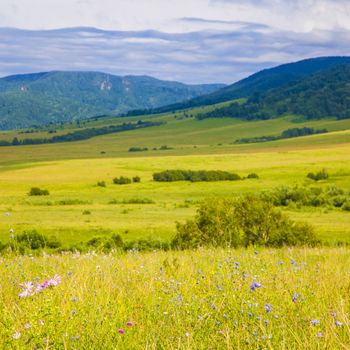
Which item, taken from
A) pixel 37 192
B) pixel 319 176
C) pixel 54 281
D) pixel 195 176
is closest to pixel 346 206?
pixel 319 176

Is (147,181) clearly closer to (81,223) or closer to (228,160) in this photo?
(228,160)

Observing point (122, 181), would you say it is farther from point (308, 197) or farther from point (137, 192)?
point (308, 197)

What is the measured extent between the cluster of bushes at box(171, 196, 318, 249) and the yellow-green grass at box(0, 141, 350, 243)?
266 centimetres

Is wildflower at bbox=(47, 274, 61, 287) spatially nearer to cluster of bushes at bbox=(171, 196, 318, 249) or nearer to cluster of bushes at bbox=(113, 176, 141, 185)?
cluster of bushes at bbox=(171, 196, 318, 249)

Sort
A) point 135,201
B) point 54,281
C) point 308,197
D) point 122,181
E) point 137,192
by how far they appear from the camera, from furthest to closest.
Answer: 1. point 122,181
2. point 137,192
3. point 135,201
4. point 308,197
5. point 54,281

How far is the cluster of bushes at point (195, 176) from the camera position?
306ft

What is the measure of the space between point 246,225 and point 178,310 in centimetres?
2158

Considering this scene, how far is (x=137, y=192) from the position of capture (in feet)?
262

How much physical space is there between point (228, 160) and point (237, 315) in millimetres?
122777

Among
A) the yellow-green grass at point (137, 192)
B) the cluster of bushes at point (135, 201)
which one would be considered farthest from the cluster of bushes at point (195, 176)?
the cluster of bushes at point (135, 201)

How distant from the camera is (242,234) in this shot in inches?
981

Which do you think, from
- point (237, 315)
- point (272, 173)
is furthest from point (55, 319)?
point (272, 173)

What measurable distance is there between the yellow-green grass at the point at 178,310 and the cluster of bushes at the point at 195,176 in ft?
279

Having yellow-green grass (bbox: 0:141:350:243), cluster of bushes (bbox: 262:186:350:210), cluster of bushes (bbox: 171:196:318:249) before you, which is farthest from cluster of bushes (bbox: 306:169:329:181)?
cluster of bushes (bbox: 171:196:318:249)
